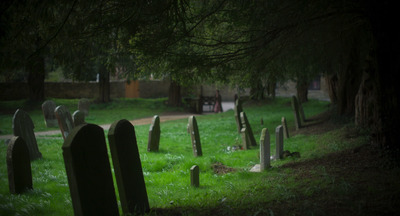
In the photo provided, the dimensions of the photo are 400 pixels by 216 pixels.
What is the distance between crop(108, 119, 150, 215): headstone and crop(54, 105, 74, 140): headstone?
6.64 meters

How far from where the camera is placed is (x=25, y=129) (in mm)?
9070

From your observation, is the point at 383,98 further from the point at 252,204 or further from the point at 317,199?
the point at 252,204

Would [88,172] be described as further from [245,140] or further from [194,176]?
[245,140]

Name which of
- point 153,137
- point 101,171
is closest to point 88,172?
point 101,171

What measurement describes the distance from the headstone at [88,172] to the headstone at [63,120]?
23.2 feet

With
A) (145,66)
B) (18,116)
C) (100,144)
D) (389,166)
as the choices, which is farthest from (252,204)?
(18,116)

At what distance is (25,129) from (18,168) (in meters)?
3.09

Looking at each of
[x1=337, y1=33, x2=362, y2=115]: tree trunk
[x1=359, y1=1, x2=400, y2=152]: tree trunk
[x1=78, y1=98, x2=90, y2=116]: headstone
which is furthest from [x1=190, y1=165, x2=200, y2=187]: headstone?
[x1=78, y1=98, x2=90, y2=116]: headstone

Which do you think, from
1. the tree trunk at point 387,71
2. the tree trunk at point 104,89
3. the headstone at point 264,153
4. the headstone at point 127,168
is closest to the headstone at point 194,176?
the headstone at point 264,153

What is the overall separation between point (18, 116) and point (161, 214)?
5.94m

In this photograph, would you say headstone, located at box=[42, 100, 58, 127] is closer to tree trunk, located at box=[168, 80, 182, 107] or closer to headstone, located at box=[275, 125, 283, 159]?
headstone, located at box=[275, 125, 283, 159]

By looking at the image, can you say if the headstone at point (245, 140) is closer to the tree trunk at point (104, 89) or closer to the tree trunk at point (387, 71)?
the tree trunk at point (387, 71)

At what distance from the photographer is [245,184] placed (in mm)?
6078

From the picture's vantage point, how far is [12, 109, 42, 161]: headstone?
29.1ft
